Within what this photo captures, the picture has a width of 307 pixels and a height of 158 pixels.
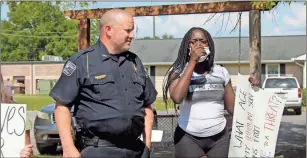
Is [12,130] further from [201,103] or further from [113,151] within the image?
[201,103]

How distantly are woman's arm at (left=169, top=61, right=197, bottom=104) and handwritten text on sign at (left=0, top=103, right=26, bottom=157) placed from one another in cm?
114

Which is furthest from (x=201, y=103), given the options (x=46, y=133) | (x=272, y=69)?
(x=272, y=69)

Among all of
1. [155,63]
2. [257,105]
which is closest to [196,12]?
[257,105]

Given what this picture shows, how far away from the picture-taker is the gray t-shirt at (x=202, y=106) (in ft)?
12.5

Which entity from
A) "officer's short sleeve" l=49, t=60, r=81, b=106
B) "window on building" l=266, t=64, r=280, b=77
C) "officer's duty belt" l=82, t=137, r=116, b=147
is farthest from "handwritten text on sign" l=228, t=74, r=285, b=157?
"window on building" l=266, t=64, r=280, b=77

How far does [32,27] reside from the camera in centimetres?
4800

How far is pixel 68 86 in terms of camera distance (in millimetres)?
3305

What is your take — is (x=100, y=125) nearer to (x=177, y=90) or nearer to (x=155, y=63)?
(x=177, y=90)

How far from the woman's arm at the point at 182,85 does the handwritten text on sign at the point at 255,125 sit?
0.43m

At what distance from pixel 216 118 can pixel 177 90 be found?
400 millimetres

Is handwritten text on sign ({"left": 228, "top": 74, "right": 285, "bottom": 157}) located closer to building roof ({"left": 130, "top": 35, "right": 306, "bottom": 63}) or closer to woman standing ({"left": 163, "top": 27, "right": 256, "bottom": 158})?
woman standing ({"left": 163, "top": 27, "right": 256, "bottom": 158})

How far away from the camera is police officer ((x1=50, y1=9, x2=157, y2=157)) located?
3.31m

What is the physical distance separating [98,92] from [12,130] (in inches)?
24.5

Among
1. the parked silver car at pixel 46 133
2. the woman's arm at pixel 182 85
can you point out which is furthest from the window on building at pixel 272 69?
the woman's arm at pixel 182 85
